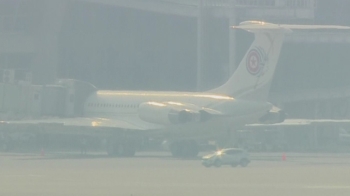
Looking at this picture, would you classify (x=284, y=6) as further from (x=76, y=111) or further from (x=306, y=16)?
(x=76, y=111)

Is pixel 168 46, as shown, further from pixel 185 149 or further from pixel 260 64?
pixel 260 64

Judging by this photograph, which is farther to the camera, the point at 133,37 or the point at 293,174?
the point at 133,37

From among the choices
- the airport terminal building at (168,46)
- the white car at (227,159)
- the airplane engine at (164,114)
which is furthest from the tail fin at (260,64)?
the airport terminal building at (168,46)

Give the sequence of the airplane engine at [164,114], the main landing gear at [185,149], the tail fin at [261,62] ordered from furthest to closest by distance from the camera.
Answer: the main landing gear at [185,149] → the tail fin at [261,62] → the airplane engine at [164,114]

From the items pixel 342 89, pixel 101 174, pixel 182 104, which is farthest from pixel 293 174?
pixel 342 89

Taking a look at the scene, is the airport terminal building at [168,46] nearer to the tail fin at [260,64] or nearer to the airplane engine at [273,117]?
the tail fin at [260,64]

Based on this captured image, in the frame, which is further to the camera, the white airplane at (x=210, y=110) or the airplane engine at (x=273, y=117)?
the airplane engine at (x=273, y=117)

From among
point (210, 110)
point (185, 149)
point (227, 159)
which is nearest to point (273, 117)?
point (210, 110)
